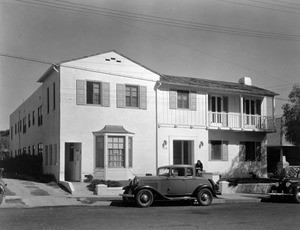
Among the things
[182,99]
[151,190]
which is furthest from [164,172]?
[182,99]

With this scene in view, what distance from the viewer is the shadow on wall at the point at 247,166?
29.0 metres

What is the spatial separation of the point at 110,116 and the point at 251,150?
1123 cm

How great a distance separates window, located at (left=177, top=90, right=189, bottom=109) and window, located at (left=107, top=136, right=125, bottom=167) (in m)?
4.82


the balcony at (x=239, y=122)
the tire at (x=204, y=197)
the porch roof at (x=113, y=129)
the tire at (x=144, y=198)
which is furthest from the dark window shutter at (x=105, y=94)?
the tire at (x=204, y=197)

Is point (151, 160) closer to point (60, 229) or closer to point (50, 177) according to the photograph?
point (50, 177)

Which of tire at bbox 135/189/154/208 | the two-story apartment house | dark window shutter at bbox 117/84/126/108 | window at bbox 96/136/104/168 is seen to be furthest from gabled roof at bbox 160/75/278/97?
tire at bbox 135/189/154/208

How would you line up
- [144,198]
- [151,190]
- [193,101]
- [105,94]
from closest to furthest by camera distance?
[144,198] → [151,190] → [105,94] → [193,101]

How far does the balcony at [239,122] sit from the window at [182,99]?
184 centimetres

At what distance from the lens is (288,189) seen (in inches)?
725

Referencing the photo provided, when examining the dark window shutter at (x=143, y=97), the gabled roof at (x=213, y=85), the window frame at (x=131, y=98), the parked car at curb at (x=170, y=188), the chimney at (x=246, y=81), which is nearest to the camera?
the parked car at curb at (x=170, y=188)

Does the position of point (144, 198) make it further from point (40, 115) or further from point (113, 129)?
point (40, 115)

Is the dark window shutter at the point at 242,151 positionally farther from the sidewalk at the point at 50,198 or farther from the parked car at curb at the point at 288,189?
the parked car at curb at the point at 288,189

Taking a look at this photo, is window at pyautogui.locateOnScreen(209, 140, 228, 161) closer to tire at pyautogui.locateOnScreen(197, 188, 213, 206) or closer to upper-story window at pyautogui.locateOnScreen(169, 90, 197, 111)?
upper-story window at pyautogui.locateOnScreen(169, 90, 197, 111)

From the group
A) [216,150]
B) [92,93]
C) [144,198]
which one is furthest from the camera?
[216,150]
